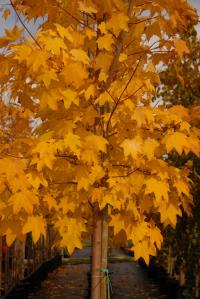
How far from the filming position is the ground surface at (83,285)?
12953 mm

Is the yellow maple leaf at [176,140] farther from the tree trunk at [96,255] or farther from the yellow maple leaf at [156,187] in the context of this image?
the tree trunk at [96,255]

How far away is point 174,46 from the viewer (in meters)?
3.71

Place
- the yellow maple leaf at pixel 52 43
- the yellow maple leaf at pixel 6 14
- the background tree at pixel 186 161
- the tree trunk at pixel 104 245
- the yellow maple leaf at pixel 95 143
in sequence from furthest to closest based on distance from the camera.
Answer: the background tree at pixel 186 161 < the yellow maple leaf at pixel 6 14 < the tree trunk at pixel 104 245 < the yellow maple leaf at pixel 95 143 < the yellow maple leaf at pixel 52 43

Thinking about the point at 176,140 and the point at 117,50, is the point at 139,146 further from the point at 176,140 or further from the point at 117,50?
the point at 117,50

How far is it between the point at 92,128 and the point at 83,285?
11870mm

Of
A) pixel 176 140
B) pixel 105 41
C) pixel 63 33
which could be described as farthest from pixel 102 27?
pixel 176 140

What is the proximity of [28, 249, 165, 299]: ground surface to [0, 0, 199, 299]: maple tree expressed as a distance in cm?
875

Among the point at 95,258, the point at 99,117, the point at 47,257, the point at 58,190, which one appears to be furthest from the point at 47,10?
the point at 47,257

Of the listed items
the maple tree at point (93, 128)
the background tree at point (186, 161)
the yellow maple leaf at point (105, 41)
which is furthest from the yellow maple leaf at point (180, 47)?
the background tree at point (186, 161)

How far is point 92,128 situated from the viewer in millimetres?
4117

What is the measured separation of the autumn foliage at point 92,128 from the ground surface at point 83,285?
8.74 meters

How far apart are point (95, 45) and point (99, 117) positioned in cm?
65

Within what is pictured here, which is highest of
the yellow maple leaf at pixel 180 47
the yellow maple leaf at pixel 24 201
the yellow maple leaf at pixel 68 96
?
the yellow maple leaf at pixel 180 47

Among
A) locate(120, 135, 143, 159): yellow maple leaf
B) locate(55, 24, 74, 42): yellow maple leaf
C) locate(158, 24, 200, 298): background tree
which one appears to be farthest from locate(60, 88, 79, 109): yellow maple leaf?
locate(158, 24, 200, 298): background tree
